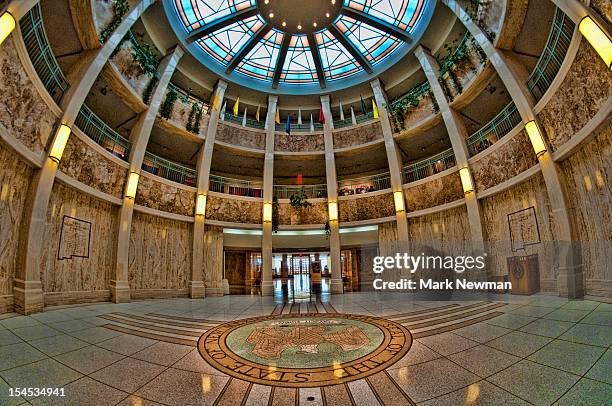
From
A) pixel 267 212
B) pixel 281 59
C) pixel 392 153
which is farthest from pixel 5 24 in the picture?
pixel 392 153

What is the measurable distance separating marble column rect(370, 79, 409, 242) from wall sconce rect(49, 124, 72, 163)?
1368 cm

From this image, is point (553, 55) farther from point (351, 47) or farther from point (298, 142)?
point (298, 142)

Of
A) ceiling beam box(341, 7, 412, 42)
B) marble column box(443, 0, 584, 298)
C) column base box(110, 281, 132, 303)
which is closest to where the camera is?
marble column box(443, 0, 584, 298)

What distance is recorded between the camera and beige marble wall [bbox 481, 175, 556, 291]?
834 centimetres

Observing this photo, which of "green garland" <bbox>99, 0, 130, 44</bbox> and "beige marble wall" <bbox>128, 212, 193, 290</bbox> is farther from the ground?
"green garland" <bbox>99, 0, 130, 44</bbox>

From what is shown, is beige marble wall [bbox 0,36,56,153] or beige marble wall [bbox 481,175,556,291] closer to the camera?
beige marble wall [bbox 0,36,56,153]

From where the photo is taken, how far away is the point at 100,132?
10141mm

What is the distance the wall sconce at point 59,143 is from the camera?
7552 millimetres

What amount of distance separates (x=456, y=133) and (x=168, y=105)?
14167 millimetres

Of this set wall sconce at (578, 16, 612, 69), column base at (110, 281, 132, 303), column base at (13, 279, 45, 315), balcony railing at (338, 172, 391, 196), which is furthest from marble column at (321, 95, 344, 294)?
column base at (13, 279, 45, 315)

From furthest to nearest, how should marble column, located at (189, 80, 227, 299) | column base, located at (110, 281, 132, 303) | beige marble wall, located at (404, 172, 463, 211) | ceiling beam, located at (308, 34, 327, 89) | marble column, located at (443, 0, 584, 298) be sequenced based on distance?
ceiling beam, located at (308, 34, 327, 89), marble column, located at (189, 80, 227, 299), beige marble wall, located at (404, 172, 463, 211), column base, located at (110, 281, 132, 303), marble column, located at (443, 0, 584, 298)

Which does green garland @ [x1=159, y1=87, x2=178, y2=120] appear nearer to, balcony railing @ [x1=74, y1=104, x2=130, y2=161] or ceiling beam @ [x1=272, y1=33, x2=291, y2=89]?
balcony railing @ [x1=74, y1=104, x2=130, y2=161]

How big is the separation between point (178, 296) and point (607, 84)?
1648cm

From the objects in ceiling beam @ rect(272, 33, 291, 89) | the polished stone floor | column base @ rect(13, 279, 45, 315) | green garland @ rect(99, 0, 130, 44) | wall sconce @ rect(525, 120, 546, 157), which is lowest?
the polished stone floor
